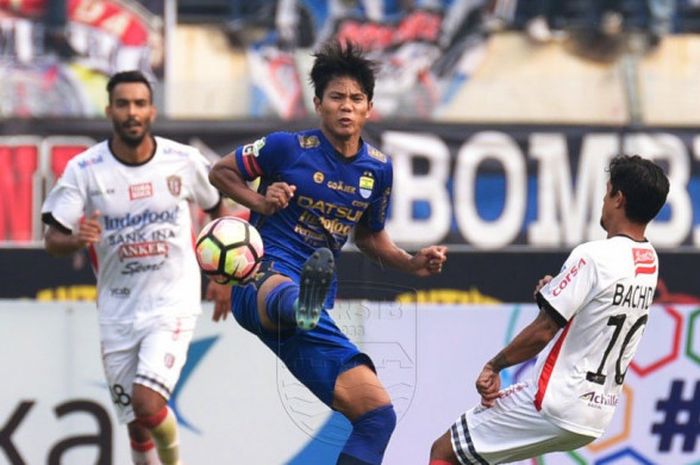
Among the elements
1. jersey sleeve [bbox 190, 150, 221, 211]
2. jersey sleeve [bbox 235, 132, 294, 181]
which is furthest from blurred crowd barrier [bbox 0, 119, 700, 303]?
jersey sleeve [bbox 235, 132, 294, 181]

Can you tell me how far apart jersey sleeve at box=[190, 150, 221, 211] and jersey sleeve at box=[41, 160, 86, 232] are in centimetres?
61

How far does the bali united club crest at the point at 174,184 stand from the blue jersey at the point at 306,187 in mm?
1522

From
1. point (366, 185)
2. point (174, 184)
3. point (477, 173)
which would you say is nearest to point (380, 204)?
point (366, 185)

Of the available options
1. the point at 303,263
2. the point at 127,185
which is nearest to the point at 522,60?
the point at 127,185

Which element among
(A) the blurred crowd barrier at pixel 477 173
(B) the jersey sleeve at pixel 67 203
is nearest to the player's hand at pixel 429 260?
(B) the jersey sleeve at pixel 67 203

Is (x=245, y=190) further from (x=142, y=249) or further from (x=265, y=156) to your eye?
(x=142, y=249)

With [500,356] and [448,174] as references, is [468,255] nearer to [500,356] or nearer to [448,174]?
[448,174]

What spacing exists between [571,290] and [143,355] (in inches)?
114

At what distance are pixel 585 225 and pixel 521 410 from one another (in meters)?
5.57

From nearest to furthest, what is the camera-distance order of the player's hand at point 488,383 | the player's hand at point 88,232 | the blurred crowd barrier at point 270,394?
the player's hand at point 488,383, the player's hand at point 88,232, the blurred crowd barrier at point 270,394

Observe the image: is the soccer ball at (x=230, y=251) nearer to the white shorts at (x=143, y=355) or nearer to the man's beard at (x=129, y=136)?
the white shorts at (x=143, y=355)

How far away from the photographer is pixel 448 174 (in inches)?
463

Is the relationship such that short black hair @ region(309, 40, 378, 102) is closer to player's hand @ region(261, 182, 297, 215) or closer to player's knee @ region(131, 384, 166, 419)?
player's hand @ region(261, 182, 297, 215)

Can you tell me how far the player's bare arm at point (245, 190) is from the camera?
21.3 ft
